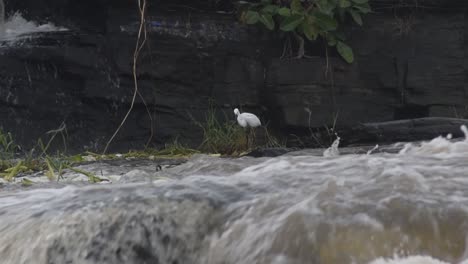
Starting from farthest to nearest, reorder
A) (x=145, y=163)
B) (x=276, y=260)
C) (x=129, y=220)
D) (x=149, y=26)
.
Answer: (x=149, y=26) → (x=145, y=163) → (x=129, y=220) → (x=276, y=260)

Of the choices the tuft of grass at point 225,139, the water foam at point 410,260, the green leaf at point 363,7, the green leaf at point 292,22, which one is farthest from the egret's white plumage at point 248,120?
the water foam at point 410,260

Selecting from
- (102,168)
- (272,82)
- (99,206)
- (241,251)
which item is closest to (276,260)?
(241,251)

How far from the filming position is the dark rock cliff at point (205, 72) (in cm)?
699

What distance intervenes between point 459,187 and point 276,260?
64 cm

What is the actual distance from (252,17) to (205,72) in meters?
0.66

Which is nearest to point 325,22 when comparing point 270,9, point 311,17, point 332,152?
point 311,17

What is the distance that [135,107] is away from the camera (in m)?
7.11

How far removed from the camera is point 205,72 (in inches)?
280

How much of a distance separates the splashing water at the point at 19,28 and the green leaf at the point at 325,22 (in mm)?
2333

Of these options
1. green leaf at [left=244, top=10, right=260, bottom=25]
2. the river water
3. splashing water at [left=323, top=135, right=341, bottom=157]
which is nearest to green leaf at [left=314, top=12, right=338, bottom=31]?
green leaf at [left=244, top=10, right=260, bottom=25]

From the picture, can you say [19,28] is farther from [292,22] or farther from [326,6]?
[326,6]

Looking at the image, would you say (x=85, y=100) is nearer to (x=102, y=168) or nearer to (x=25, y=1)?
(x=25, y=1)

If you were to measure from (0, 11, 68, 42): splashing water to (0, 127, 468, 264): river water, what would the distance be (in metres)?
4.78

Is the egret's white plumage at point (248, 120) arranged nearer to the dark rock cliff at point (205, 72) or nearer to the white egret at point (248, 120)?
the white egret at point (248, 120)
